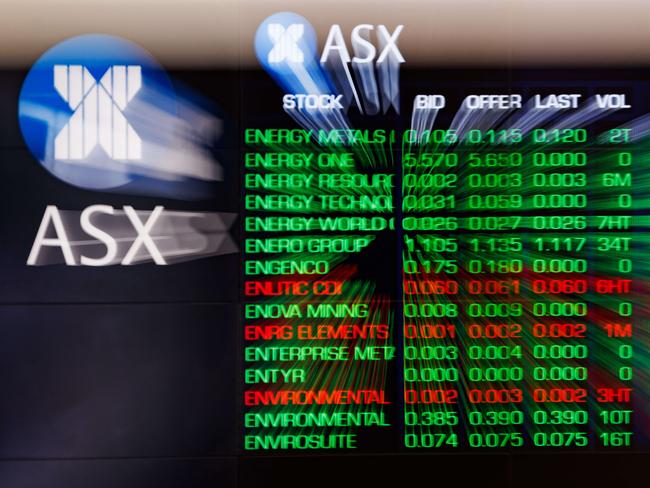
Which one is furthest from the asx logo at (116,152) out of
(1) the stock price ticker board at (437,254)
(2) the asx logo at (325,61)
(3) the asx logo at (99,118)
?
(2) the asx logo at (325,61)

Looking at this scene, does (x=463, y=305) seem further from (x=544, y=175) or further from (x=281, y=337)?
(x=281, y=337)

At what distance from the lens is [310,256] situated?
1.78 metres

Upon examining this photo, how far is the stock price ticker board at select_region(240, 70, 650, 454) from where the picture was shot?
1776 millimetres

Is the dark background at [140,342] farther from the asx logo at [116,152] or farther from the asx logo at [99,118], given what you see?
the asx logo at [99,118]

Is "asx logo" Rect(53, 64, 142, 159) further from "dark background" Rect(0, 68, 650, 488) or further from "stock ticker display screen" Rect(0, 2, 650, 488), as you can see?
"dark background" Rect(0, 68, 650, 488)

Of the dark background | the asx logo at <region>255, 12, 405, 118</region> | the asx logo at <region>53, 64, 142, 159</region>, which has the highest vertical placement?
the asx logo at <region>255, 12, 405, 118</region>

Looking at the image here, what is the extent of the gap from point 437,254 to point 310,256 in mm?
434

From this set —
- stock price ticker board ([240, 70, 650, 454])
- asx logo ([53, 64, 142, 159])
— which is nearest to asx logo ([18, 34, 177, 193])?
asx logo ([53, 64, 142, 159])

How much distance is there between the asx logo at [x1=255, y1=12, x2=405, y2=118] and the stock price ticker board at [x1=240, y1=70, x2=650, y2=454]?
0.28 ft

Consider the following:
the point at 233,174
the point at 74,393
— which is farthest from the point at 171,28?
the point at 74,393

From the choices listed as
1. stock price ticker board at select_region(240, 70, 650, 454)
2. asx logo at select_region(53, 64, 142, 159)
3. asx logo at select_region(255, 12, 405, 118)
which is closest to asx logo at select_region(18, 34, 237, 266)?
asx logo at select_region(53, 64, 142, 159)

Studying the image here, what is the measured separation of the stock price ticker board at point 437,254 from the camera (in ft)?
5.83

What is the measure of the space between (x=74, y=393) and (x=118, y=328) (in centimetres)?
27

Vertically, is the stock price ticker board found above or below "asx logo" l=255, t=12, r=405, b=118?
below
